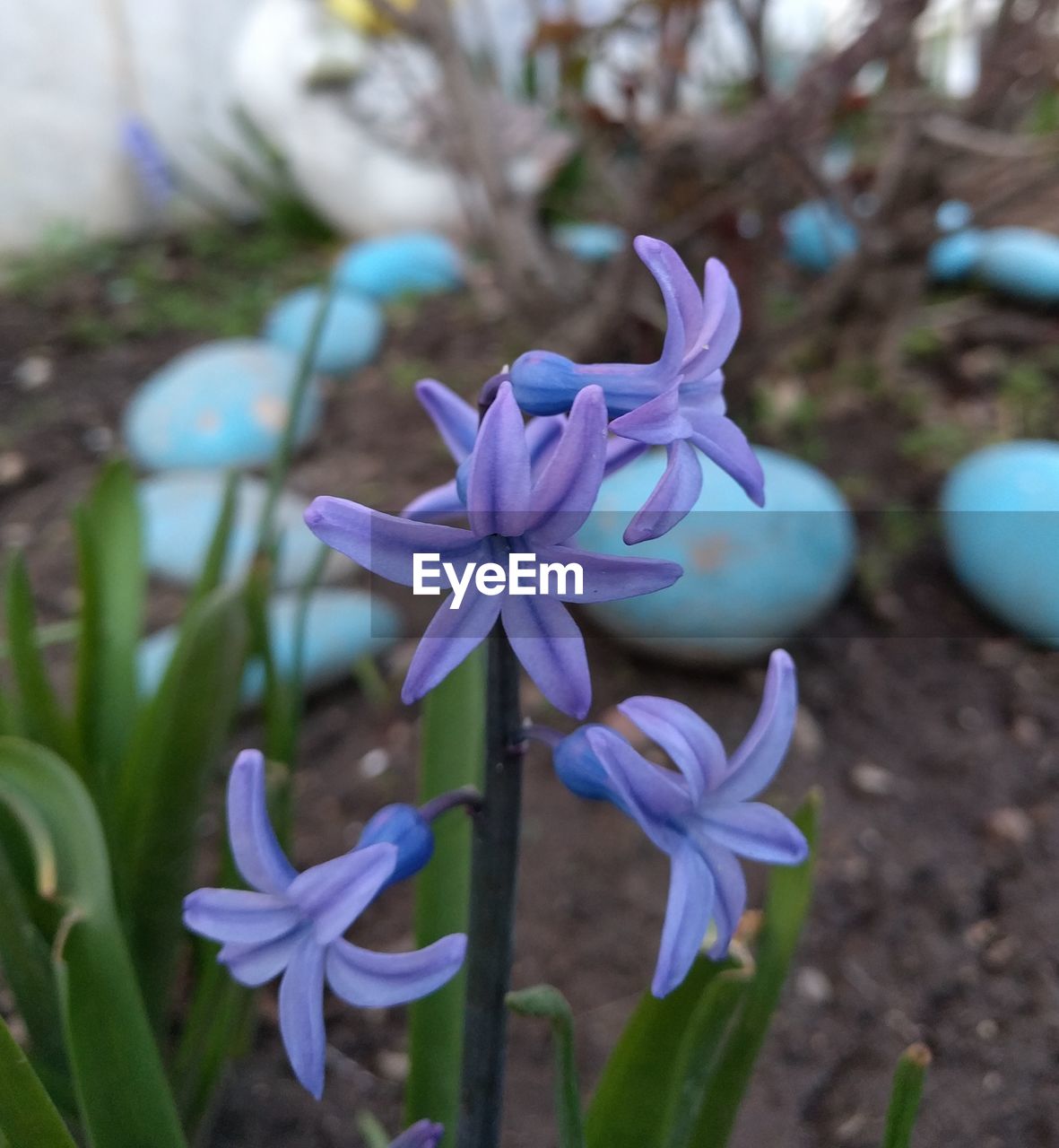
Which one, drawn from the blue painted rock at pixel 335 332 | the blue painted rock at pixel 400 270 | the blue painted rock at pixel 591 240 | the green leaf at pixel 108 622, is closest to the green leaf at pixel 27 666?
the green leaf at pixel 108 622

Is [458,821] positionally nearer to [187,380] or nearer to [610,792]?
[610,792]

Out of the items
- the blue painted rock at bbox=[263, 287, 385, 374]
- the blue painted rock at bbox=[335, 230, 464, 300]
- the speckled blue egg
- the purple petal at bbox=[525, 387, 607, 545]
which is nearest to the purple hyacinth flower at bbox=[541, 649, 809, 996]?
the purple petal at bbox=[525, 387, 607, 545]

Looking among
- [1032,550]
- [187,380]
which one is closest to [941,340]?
[1032,550]

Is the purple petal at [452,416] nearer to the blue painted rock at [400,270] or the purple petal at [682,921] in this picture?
the purple petal at [682,921]

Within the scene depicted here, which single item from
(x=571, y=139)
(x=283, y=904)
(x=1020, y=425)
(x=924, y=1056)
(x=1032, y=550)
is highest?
(x=283, y=904)

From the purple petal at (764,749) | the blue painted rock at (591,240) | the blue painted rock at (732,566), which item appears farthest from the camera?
the blue painted rock at (591,240)

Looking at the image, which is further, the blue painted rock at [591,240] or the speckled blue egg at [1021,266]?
the blue painted rock at [591,240]
